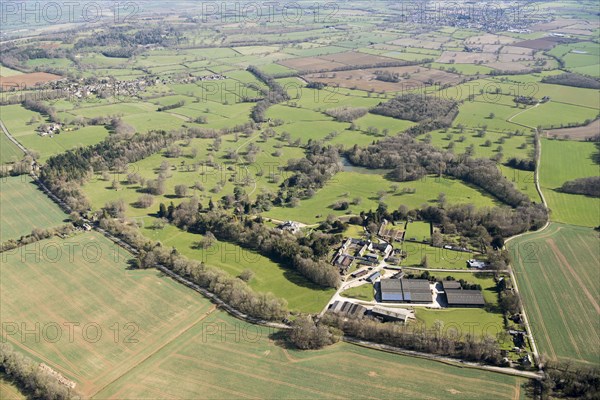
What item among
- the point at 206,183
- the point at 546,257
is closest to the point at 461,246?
the point at 546,257

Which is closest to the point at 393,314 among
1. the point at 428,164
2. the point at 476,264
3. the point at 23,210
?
the point at 476,264

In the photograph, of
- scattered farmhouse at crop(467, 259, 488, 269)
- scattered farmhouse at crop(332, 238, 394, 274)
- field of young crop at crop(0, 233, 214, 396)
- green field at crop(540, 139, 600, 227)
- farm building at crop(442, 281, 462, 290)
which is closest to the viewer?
field of young crop at crop(0, 233, 214, 396)

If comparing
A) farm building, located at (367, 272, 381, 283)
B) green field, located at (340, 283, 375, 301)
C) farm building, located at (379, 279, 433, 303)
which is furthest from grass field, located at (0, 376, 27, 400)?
farm building, located at (367, 272, 381, 283)

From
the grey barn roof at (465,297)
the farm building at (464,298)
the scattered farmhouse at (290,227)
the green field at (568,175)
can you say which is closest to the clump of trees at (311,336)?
the farm building at (464,298)

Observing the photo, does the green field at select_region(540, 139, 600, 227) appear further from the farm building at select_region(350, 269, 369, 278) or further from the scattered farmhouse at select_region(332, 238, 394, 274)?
the farm building at select_region(350, 269, 369, 278)

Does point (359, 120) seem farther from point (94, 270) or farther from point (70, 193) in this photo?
point (94, 270)

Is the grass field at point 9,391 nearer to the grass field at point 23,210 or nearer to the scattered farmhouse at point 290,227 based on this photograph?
the grass field at point 23,210

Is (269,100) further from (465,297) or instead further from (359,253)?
(465,297)
